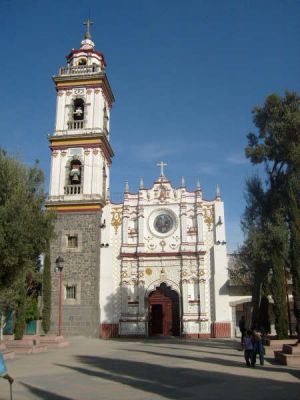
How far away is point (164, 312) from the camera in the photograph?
2917 cm

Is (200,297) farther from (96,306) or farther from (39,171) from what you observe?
(39,171)

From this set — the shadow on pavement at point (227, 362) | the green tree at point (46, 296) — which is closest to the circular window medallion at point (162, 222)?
the green tree at point (46, 296)

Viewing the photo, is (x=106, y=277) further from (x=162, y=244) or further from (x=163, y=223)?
(x=163, y=223)

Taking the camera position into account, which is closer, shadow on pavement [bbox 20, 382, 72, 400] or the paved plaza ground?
shadow on pavement [bbox 20, 382, 72, 400]

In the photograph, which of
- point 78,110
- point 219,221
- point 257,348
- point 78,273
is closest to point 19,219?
point 257,348

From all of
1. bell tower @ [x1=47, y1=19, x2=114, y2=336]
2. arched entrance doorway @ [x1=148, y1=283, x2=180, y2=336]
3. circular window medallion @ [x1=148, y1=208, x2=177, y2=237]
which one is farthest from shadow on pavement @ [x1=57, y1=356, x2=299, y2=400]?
circular window medallion @ [x1=148, y1=208, x2=177, y2=237]

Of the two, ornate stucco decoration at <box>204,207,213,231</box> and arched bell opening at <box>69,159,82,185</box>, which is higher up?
arched bell opening at <box>69,159,82,185</box>

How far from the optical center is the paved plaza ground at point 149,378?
897 centimetres

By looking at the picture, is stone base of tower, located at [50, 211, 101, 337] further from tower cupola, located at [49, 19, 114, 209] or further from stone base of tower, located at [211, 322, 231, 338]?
stone base of tower, located at [211, 322, 231, 338]

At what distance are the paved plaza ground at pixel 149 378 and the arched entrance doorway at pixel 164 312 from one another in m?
12.6

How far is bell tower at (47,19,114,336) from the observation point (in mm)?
27281

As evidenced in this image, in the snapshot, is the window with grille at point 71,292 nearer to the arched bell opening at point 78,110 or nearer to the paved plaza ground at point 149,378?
the paved plaza ground at point 149,378

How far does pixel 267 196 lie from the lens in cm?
2191

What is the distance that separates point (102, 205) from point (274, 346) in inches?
613
